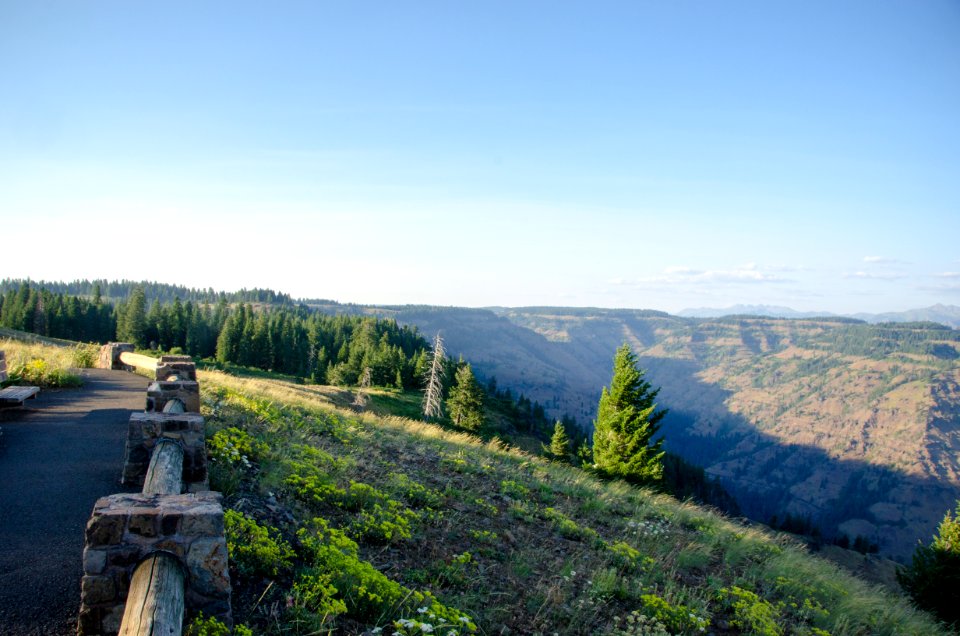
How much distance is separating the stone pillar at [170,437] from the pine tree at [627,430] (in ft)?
73.4

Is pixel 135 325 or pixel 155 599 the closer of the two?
pixel 155 599

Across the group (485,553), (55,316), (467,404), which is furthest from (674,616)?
(55,316)

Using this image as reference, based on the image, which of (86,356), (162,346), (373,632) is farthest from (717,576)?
(162,346)

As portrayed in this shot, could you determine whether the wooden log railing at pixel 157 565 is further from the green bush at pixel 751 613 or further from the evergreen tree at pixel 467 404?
the evergreen tree at pixel 467 404

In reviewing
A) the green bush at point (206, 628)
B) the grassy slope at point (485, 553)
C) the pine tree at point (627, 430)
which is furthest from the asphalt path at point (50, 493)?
the pine tree at point (627, 430)

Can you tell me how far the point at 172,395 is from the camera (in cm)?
913

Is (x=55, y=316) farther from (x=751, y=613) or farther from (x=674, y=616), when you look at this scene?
(x=751, y=613)

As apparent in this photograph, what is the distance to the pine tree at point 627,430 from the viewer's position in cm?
2623

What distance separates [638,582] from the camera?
789 cm

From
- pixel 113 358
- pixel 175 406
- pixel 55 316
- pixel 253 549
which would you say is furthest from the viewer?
pixel 55 316

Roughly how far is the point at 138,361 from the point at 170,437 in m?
13.3

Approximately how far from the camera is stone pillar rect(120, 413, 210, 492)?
21.9 ft

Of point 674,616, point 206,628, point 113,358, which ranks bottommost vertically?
point 674,616

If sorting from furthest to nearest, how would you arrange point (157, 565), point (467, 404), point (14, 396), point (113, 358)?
point (467, 404), point (113, 358), point (14, 396), point (157, 565)
